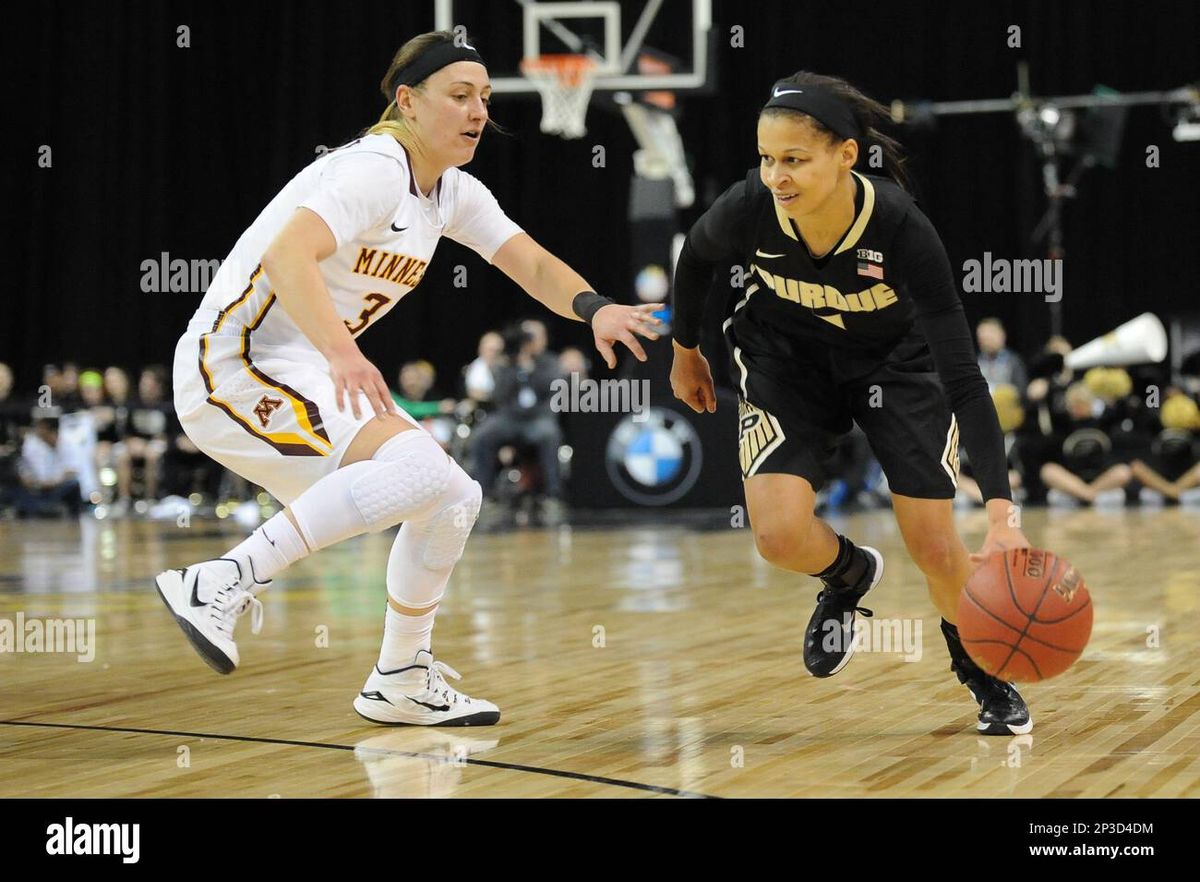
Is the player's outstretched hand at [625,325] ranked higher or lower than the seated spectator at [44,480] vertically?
higher

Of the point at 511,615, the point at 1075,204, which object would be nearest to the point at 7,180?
the point at 1075,204

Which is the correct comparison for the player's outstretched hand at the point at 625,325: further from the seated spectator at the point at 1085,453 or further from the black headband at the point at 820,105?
the seated spectator at the point at 1085,453

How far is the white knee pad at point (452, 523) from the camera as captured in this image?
3865mm

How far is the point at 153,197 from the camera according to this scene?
18.5 meters

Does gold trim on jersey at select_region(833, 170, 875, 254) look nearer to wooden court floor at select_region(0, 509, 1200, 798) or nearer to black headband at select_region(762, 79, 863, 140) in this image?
black headband at select_region(762, 79, 863, 140)

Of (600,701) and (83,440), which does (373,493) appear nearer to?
(600,701)

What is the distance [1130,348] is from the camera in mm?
15812

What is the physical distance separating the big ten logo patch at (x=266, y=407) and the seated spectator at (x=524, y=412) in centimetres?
898

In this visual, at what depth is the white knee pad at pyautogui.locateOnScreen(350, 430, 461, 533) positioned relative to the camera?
3713 mm

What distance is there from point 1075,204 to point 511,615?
12.2 meters

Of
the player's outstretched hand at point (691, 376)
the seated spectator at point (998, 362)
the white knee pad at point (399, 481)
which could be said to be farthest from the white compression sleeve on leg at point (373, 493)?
the seated spectator at point (998, 362)

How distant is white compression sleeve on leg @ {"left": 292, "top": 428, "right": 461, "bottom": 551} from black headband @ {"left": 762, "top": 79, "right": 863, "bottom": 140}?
3.82ft
